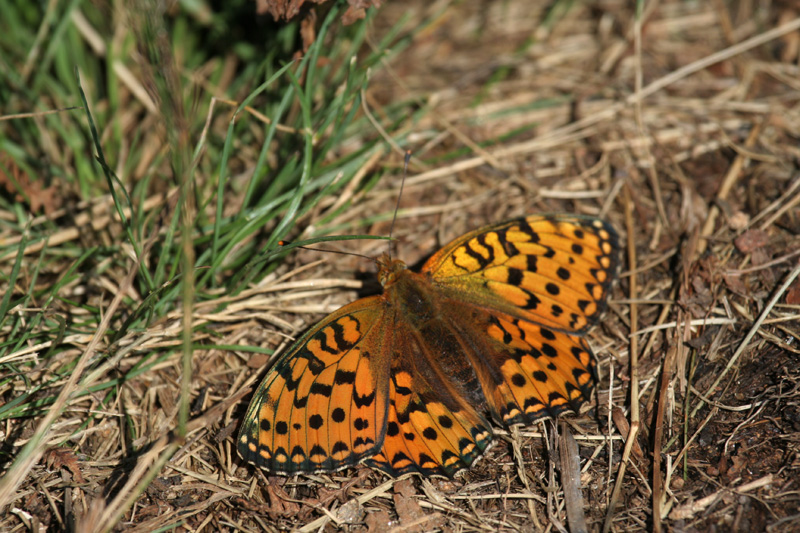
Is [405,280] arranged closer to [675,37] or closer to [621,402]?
[621,402]

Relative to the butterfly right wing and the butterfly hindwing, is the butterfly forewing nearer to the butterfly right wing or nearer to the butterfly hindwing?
the butterfly hindwing

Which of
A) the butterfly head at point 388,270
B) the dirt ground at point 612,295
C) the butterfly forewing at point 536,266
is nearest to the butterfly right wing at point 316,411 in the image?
the dirt ground at point 612,295

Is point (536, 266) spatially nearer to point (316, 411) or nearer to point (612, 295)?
point (612, 295)

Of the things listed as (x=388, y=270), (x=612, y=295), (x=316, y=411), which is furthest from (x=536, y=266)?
(x=316, y=411)

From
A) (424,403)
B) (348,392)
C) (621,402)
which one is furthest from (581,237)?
(348,392)

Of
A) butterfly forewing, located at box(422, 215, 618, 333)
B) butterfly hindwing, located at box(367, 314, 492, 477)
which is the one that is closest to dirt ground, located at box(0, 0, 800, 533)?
butterfly hindwing, located at box(367, 314, 492, 477)

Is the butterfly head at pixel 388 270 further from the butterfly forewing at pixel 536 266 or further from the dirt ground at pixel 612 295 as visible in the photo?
the dirt ground at pixel 612 295
